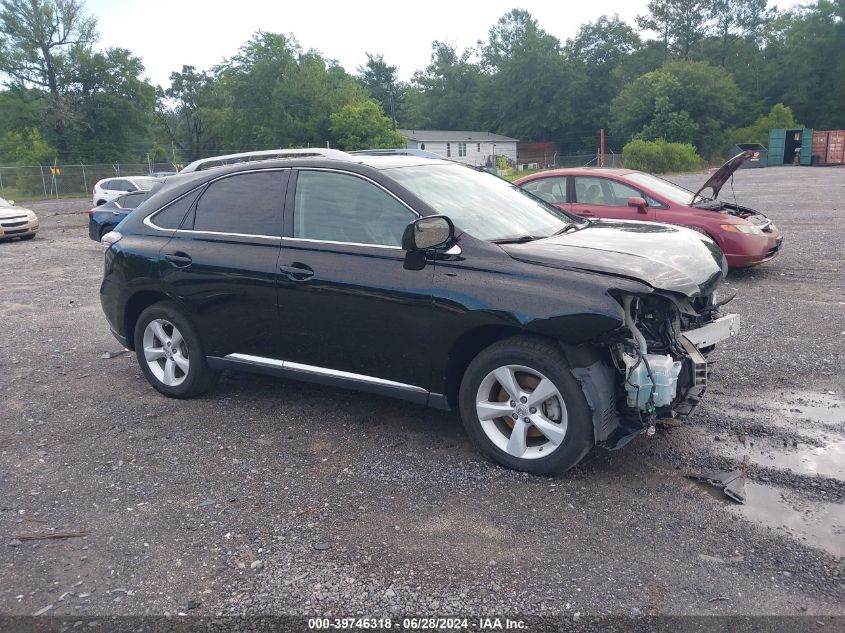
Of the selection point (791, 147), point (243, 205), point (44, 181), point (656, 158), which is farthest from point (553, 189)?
point (791, 147)

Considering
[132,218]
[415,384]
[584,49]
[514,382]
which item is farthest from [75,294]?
[584,49]

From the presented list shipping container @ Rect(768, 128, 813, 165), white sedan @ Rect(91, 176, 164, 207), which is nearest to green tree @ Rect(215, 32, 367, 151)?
shipping container @ Rect(768, 128, 813, 165)

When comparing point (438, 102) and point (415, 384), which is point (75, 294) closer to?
point (415, 384)

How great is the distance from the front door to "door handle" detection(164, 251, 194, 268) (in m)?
0.92

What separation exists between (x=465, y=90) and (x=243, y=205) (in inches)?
4053

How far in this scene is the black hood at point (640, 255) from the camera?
382 centimetres

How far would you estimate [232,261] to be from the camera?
4988 mm

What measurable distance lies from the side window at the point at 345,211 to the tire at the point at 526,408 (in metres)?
1.01

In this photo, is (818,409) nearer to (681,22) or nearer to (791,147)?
(791,147)

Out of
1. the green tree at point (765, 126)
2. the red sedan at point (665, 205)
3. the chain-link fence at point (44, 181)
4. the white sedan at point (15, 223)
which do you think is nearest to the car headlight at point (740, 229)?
the red sedan at point (665, 205)

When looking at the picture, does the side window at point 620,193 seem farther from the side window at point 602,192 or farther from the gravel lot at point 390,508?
the gravel lot at point 390,508

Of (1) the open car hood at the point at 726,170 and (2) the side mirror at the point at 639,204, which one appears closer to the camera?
(1) the open car hood at the point at 726,170

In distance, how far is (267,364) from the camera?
4992mm

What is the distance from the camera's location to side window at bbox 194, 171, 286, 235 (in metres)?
4.96
